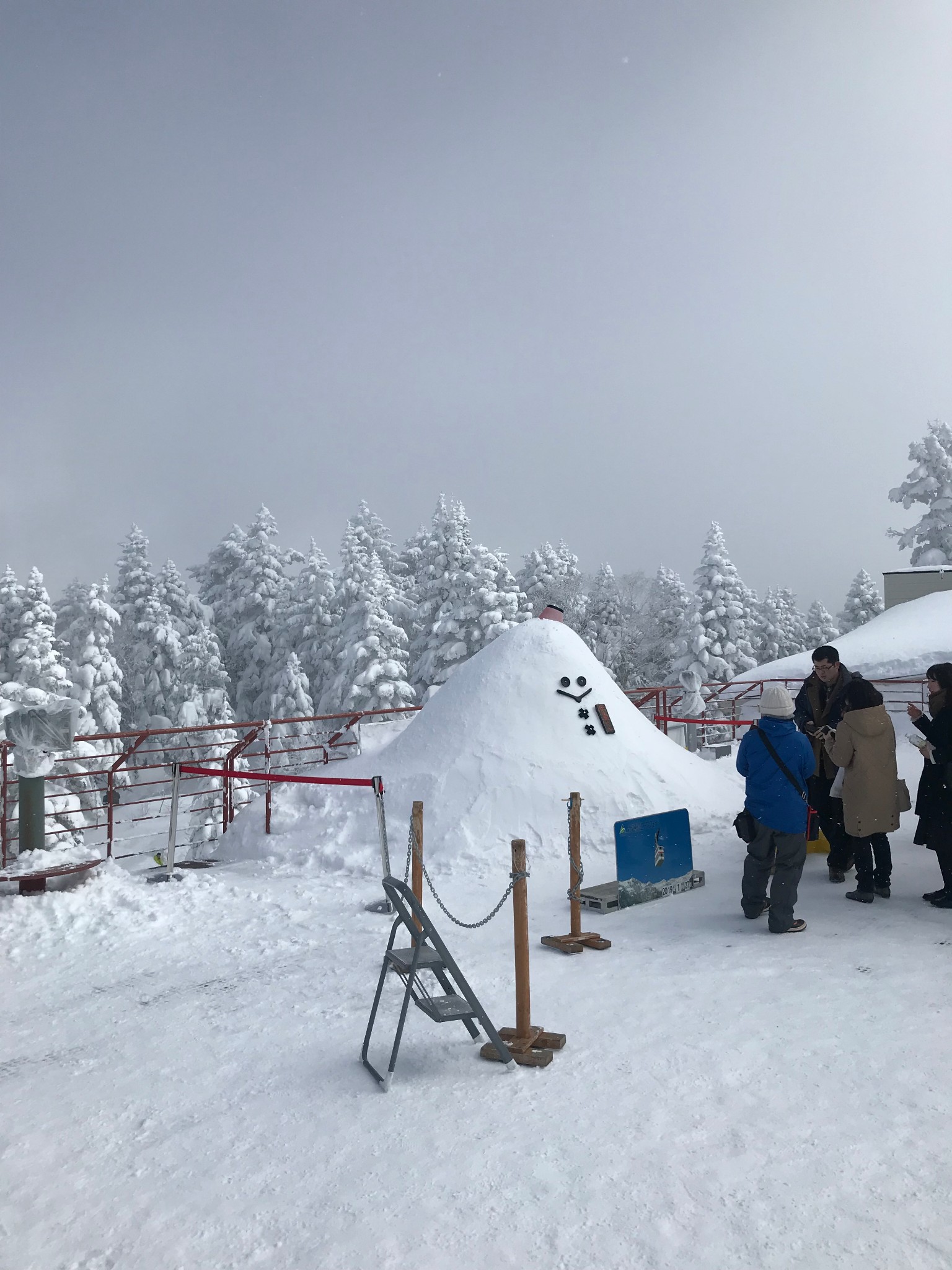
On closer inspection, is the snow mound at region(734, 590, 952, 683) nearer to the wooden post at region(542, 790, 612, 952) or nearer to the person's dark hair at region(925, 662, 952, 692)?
the person's dark hair at region(925, 662, 952, 692)

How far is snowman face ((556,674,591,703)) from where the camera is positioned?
1197 centimetres

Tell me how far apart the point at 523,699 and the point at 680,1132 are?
7.98 meters

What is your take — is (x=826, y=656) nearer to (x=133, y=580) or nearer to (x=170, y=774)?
(x=170, y=774)

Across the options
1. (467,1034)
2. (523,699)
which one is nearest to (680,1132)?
(467,1034)

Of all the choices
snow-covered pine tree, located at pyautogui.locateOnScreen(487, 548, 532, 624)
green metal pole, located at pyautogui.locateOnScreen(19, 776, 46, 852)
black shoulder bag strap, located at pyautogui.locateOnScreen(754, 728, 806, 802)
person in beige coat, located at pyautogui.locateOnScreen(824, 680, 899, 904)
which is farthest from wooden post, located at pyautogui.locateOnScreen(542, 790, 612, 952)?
snow-covered pine tree, located at pyautogui.locateOnScreen(487, 548, 532, 624)

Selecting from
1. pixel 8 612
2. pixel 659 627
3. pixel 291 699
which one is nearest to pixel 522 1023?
pixel 291 699

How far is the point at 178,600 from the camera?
1423 inches

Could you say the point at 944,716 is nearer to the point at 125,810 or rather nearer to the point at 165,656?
the point at 165,656

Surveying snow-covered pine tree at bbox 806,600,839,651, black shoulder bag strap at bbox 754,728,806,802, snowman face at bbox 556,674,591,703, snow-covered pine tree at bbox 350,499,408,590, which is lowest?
black shoulder bag strap at bbox 754,728,806,802

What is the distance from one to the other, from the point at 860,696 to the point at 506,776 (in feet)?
16.0

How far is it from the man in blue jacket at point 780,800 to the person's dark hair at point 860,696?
2.43ft

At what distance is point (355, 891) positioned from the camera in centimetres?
892

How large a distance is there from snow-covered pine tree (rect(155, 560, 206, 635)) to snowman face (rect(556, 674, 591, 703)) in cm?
2705

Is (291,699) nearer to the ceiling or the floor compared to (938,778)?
nearer to the ceiling
